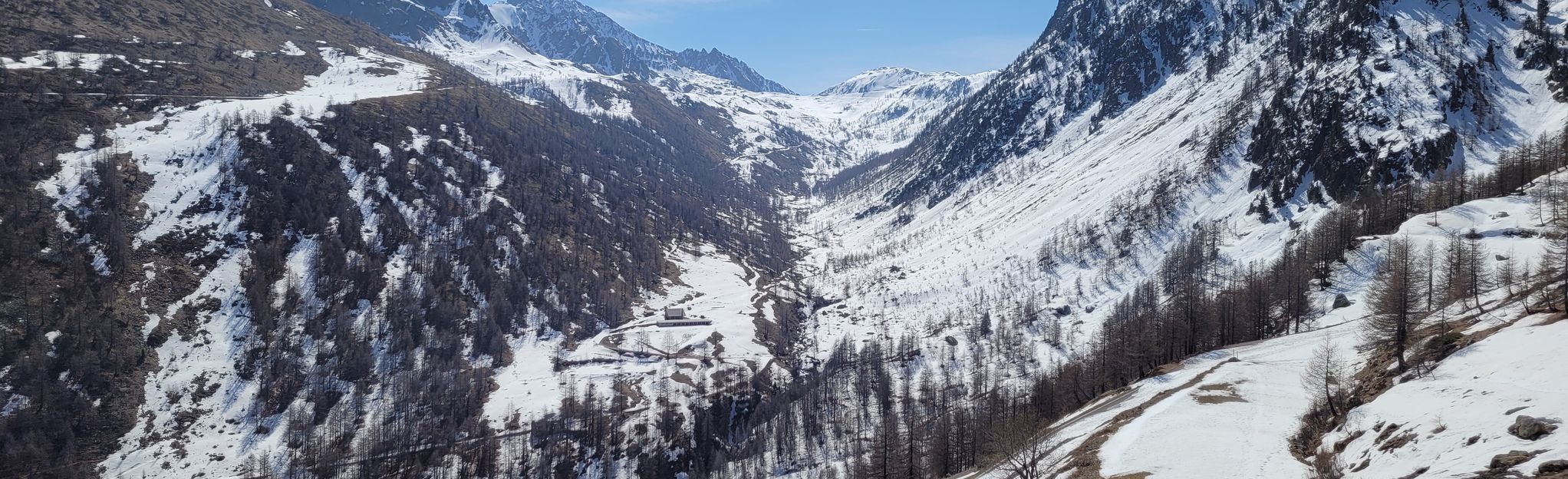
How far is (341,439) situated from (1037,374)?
146127 mm

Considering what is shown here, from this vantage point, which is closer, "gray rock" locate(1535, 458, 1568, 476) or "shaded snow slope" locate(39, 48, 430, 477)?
"gray rock" locate(1535, 458, 1568, 476)

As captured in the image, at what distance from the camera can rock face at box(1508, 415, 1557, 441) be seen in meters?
34.6

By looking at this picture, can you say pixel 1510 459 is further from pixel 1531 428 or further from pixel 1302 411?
pixel 1302 411

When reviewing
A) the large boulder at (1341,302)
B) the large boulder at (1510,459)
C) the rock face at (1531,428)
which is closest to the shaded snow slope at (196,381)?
the large boulder at (1510,459)

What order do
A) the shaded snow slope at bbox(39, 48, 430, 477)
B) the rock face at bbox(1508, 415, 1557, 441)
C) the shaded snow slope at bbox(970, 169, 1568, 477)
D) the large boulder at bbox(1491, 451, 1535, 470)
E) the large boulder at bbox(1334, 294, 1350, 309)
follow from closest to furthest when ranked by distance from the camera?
the large boulder at bbox(1491, 451, 1535, 470)
the rock face at bbox(1508, 415, 1557, 441)
the shaded snow slope at bbox(970, 169, 1568, 477)
the large boulder at bbox(1334, 294, 1350, 309)
the shaded snow slope at bbox(39, 48, 430, 477)

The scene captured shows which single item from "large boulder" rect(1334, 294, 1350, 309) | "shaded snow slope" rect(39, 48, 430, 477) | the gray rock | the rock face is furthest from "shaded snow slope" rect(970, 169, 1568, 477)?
"shaded snow slope" rect(39, 48, 430, 477)

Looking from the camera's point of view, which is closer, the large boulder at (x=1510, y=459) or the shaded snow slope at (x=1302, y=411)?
the large boulder at (x=1510, y=459)

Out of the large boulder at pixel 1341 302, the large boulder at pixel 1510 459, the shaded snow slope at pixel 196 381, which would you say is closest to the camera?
the large boulder at pixel 1510 459

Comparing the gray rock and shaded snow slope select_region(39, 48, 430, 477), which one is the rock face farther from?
shaded snow slope select_region(39, 48, 430, 477)

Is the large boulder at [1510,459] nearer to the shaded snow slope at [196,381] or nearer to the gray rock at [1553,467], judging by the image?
the gray rock at [1553,467]

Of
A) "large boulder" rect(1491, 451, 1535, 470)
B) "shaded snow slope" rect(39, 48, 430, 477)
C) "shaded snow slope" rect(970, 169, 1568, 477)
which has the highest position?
"large boulder" rect(1491, 451, 1535, 470)

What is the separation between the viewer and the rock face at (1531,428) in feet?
113

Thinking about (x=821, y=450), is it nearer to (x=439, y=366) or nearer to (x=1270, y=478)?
(x=439, y=366)

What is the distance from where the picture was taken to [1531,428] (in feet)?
115
